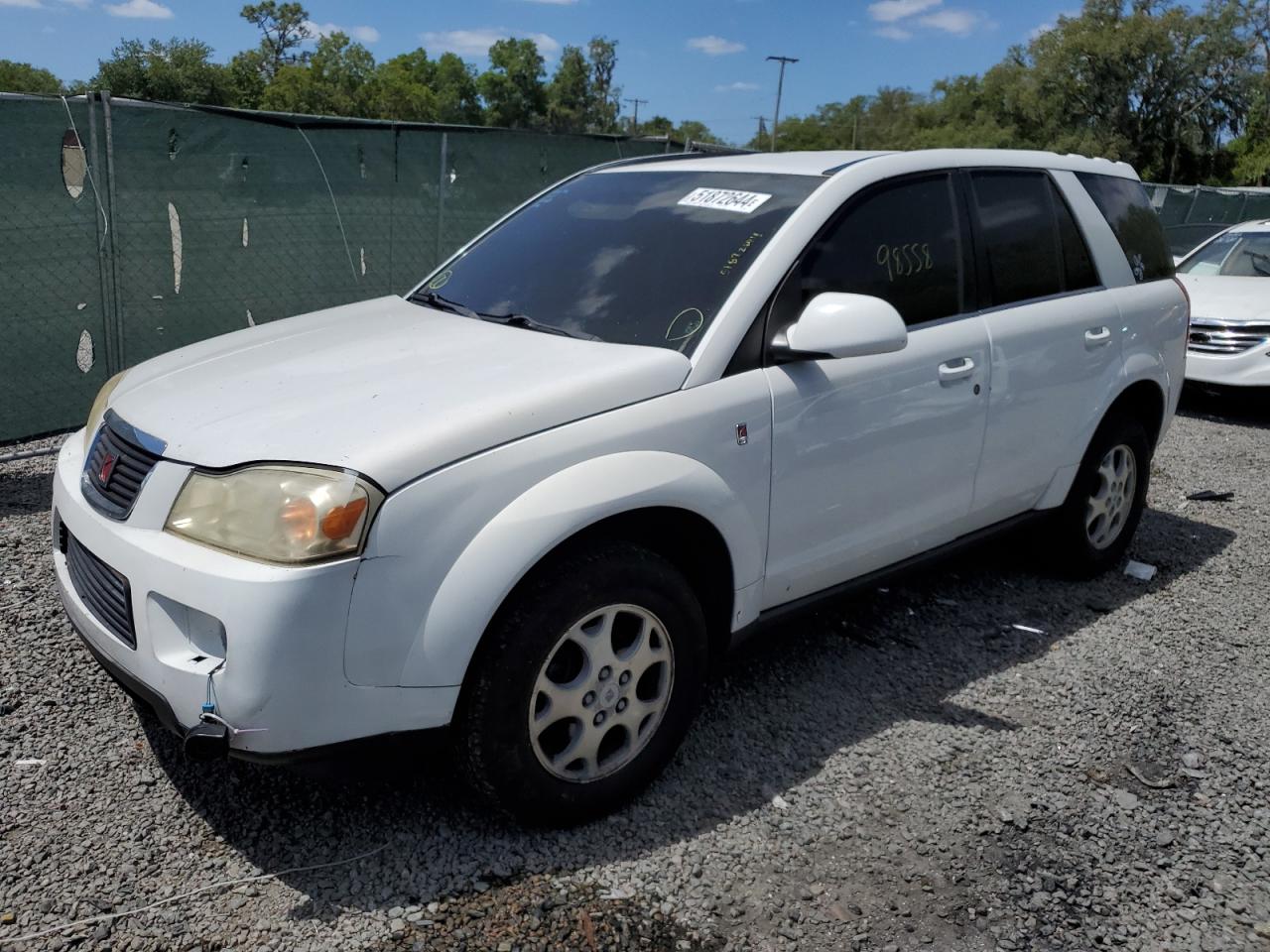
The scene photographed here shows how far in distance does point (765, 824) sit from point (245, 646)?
1.55 metres

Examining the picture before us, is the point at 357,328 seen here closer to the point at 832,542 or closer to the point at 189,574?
the point at 189,574

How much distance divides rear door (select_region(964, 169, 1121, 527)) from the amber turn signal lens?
8.21ft

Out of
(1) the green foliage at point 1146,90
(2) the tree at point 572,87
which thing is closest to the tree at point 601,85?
(2) the tree at point 572,87

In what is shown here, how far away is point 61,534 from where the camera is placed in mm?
3168

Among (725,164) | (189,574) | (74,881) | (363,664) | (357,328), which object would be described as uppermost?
(725,164)

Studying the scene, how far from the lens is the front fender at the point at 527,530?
2564 mm

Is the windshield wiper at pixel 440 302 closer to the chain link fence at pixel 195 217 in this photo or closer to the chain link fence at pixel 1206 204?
the chain link fence at pixel 195 217

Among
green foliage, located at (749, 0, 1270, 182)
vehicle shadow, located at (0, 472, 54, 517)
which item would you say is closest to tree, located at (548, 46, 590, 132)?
green foliage, located at (749, 0, 1270, 182)

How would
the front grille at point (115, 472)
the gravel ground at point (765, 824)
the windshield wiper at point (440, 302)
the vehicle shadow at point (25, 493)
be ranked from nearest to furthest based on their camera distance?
the gravel ground at point (765, 824), the front grille at point (115, 472), the windshield wiper at point (440, 302), the vehicle shadow at point (25, 493)

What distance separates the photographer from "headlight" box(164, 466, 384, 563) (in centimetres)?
246

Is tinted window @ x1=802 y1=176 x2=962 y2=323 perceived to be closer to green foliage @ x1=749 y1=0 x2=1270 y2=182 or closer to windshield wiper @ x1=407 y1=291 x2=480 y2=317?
windshield wiper @ x1=407 y1=291 x2=480 y2=317

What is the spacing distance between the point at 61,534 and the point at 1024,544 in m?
4.00

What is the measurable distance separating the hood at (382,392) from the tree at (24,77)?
363 feet

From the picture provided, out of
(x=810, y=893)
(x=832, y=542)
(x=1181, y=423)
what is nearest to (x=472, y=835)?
(x=810, y=893)
